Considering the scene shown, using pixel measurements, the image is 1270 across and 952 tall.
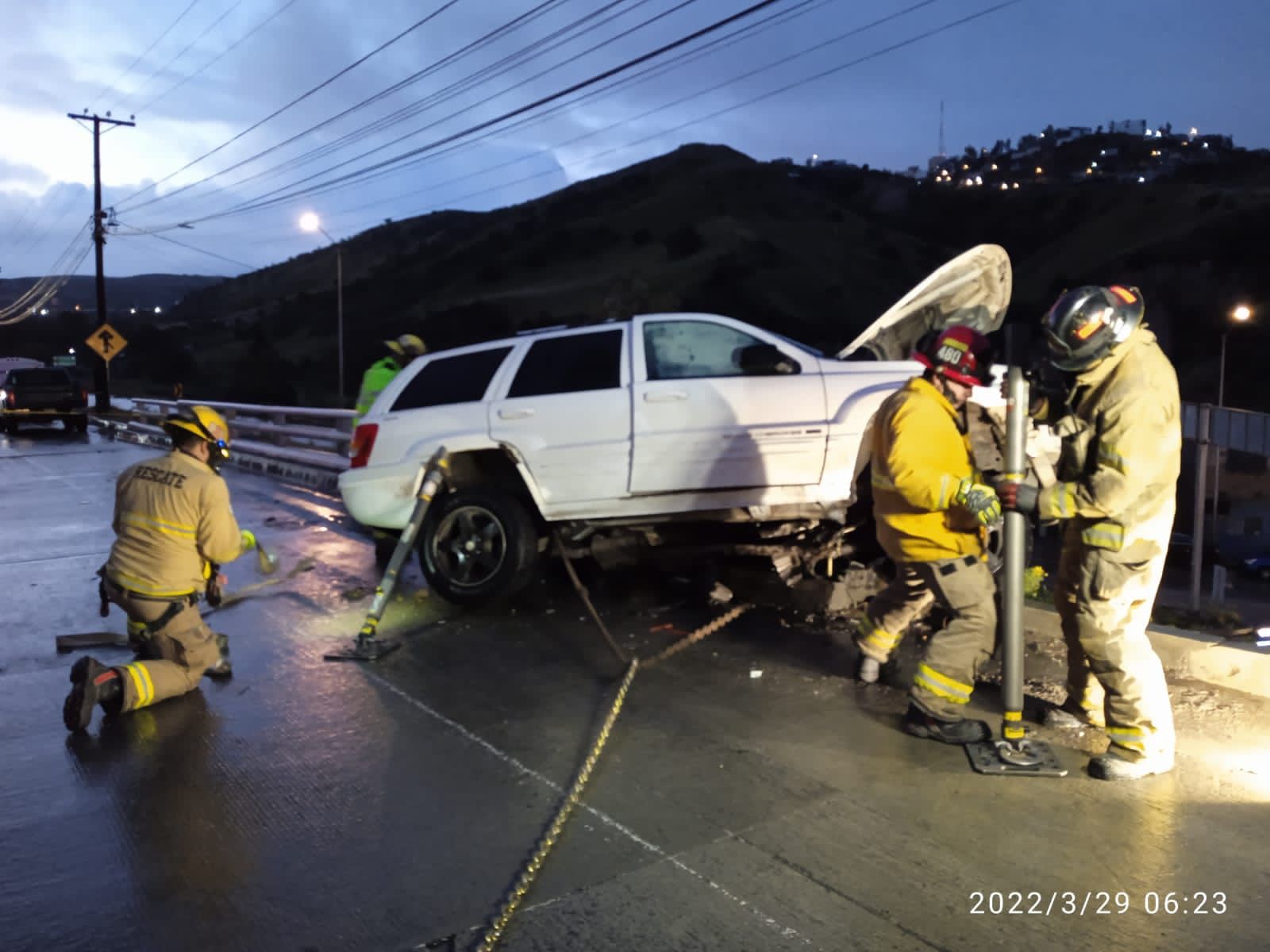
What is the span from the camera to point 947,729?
4977 mm

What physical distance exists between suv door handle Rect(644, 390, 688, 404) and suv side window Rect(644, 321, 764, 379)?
0.42 feet

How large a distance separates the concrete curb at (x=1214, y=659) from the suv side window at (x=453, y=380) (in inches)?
185

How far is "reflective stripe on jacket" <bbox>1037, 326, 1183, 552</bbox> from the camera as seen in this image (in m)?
4.50

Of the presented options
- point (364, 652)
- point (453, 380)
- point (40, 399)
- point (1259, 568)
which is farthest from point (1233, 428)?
point (40, 399)

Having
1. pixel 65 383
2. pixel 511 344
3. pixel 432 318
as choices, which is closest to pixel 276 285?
pixel 432 318

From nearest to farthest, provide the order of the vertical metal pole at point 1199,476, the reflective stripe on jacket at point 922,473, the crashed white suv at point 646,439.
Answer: the reflective stripe on jacket at point 922,473, the crashed white suv at point 646,439, the vertical metal pole at point 1199,476

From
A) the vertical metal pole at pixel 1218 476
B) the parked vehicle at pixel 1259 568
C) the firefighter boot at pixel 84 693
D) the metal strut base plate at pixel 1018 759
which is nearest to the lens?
the metal strut base plate at pixel 1018 759

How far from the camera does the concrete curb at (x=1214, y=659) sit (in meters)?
5.48

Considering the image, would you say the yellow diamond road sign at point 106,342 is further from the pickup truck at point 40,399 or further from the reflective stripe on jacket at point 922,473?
the reflective stripe on jacket at point 922,473

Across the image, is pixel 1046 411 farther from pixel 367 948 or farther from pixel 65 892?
pixel 65 892

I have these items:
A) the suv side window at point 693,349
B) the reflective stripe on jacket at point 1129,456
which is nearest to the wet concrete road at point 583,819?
the reflective stripe on jacket at point 1129,456

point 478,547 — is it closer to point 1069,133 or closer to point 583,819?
point 583,819

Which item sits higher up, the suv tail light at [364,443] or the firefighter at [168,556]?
the suv tail light at [364,443]

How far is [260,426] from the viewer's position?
18719 millimetres
